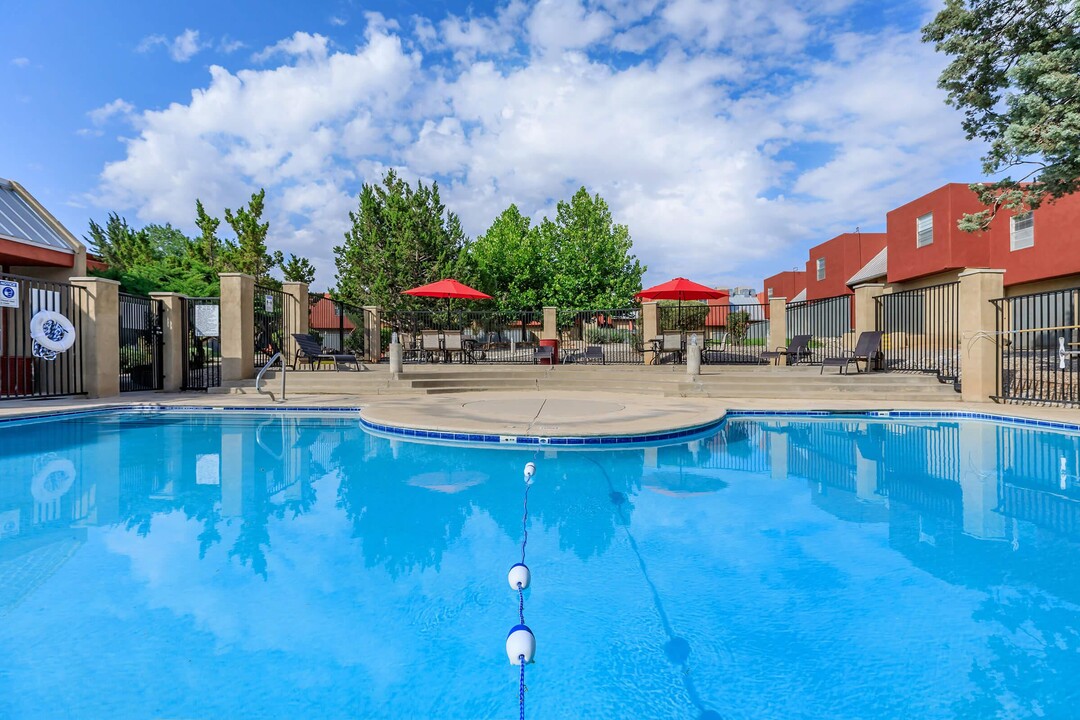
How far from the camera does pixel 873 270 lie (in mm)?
25781

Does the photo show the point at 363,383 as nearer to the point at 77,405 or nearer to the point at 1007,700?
the point at 77,405

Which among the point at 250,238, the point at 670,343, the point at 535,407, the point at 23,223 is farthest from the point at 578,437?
the point at 250,238

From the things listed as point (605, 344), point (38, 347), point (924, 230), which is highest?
point (924, 230)

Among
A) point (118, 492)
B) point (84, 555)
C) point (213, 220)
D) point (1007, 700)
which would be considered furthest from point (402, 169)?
point (1007, 700)

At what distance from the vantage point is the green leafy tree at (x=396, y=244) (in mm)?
25406

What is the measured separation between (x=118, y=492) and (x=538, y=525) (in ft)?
14.2

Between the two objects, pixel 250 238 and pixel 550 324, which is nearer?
pixel 550 324

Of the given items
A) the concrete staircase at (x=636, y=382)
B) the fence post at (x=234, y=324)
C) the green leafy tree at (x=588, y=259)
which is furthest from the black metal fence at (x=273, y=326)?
the green leafy tree at (x=588, y=259)

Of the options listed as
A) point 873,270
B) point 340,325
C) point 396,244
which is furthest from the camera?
point 873,270

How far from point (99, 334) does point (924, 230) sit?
26352 millimetres

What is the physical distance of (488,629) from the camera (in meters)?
2.74

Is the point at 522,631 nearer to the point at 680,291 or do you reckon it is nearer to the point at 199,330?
the point at 680,291

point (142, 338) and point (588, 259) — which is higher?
point (588, 259)

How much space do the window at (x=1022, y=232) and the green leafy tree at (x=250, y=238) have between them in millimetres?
32492
